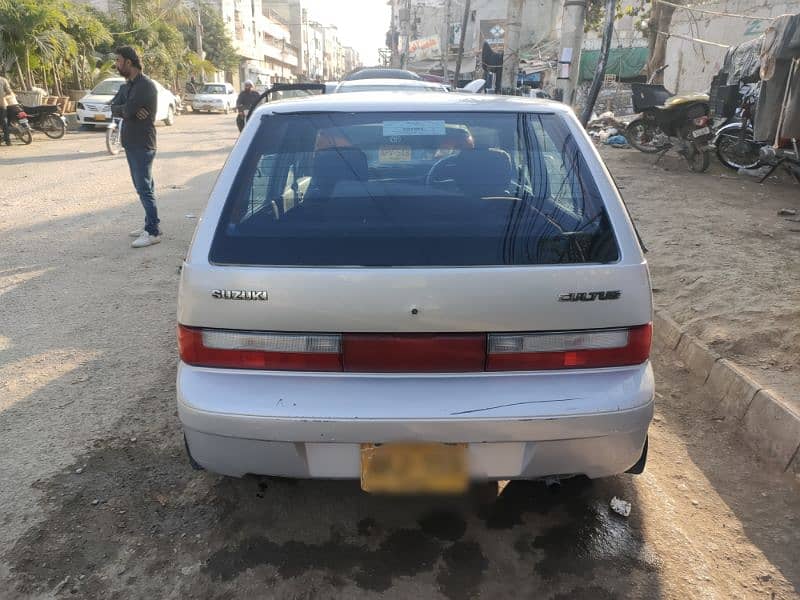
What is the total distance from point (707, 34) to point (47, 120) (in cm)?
1761

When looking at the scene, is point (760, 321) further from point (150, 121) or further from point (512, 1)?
point (512, 1)

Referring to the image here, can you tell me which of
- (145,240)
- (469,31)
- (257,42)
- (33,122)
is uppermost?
(257,42)

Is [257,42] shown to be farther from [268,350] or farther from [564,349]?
[564,349]

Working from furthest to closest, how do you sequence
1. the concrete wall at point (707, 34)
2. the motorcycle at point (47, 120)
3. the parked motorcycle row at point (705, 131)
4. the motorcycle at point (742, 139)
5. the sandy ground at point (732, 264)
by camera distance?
1. the motorcycle at point (47, 120)
2. the concrete wall at point (707, 34)
3. the motorcycle at point (742, 139)
4. the parked motorcycle row at point (705, 131)
5. the sandy ground at point (732, 264)

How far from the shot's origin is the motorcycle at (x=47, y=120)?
14977mm

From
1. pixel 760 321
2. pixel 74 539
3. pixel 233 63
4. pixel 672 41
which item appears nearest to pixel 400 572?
pixel 74 539

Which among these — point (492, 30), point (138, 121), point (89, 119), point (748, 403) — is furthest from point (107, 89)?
point (492, 30)

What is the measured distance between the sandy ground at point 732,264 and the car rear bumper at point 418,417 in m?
1.58

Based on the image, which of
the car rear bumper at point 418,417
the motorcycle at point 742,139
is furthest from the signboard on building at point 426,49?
the car rear bumper at point 418,417

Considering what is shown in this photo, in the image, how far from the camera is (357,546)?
228 centimetres

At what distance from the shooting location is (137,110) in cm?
591

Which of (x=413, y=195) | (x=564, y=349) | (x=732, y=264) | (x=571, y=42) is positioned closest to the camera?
(x=564, y=349)

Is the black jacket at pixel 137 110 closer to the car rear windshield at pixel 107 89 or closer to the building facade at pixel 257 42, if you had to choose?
the car rear windshield at pixel 107 89

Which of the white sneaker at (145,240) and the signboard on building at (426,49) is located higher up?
the signboard on building at (426,49)
